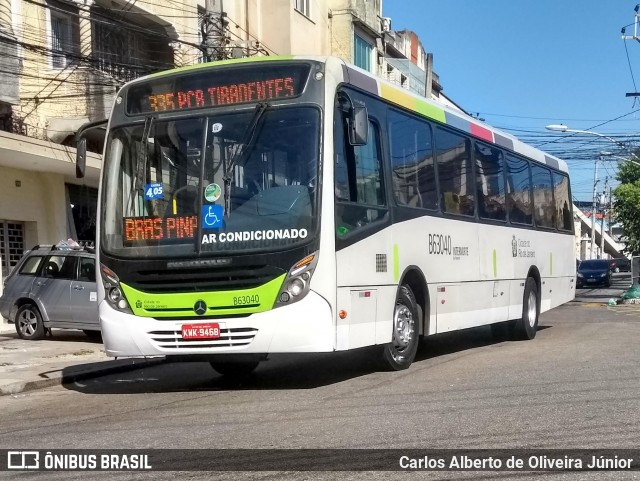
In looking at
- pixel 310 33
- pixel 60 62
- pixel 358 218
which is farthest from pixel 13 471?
pixel 310 33

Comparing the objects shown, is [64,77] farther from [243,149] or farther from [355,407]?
[355,407]

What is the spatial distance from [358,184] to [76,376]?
4.84m

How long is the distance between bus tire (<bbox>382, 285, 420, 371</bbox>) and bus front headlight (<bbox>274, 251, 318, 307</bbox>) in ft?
5.75

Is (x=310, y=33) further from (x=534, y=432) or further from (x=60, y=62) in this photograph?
(x=534, y=432)

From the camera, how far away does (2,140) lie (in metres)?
15.9

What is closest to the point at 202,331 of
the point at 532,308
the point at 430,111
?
the point at 430,111

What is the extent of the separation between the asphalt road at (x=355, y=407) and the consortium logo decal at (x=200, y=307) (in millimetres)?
888

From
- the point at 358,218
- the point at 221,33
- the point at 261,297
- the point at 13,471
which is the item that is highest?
the point at 221,33

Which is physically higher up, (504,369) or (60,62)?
(60,62)

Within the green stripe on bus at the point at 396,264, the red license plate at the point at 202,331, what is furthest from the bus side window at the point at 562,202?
the red license plate at the point at 202,331

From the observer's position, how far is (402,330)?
396 inches

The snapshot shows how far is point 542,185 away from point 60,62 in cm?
1095

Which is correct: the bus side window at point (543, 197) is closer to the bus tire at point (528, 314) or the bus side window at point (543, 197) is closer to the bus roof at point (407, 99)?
the bus roof at point (407, 99)

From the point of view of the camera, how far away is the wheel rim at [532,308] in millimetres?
14728
